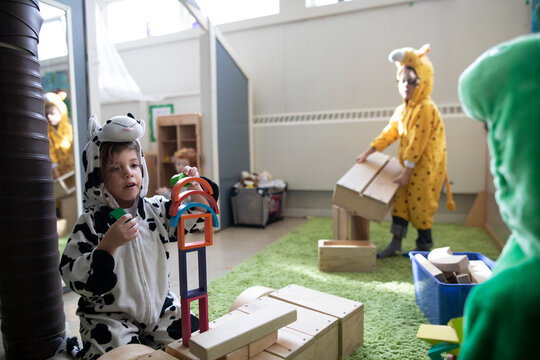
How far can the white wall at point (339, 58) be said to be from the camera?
3.41 m

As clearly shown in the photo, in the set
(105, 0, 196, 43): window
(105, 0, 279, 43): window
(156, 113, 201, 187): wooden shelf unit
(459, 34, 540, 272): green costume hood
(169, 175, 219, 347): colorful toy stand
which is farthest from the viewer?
(156, 113, 201, 187): wooden shelf unit

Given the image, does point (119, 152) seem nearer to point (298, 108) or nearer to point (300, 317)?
point (300, 317)

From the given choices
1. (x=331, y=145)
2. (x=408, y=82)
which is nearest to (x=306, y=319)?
(x=408, y=82)

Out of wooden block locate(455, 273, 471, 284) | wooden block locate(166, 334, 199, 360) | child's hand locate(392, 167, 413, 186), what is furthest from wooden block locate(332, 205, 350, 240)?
wooden block locate(166, 334, 199, 360)

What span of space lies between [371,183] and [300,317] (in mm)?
1379

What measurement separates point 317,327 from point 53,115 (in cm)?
172

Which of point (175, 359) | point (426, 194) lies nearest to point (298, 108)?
point (426, 194)

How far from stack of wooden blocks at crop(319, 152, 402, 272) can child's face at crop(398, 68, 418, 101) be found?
0.52 meters

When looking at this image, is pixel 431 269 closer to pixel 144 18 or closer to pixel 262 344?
pixel 262 344

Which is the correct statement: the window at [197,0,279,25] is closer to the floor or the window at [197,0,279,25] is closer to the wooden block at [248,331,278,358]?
the floor

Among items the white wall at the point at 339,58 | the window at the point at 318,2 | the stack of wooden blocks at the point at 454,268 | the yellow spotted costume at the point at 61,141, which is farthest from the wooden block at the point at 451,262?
the window at the point at 318,2

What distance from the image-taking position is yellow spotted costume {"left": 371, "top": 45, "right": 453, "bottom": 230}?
2.34 metres

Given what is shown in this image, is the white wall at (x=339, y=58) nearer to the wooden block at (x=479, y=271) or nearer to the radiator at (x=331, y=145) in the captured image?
the radiator at (x=331, y=145)

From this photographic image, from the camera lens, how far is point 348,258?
7.31 ft
